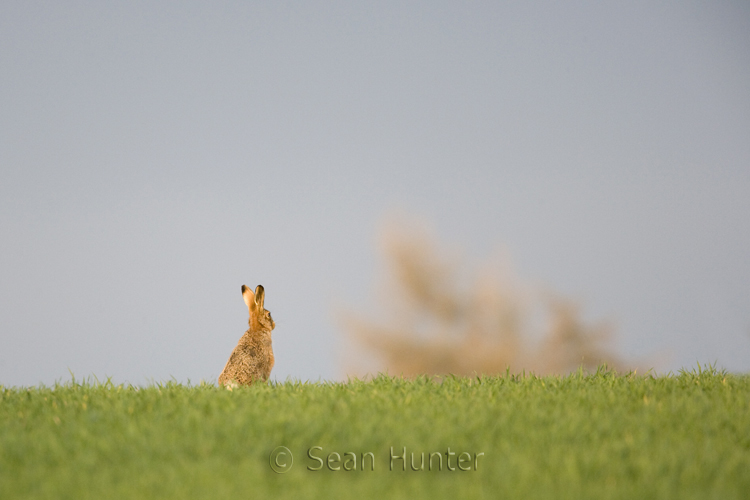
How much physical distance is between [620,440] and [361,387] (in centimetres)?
274

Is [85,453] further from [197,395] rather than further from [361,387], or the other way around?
[361,387]

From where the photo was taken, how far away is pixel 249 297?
7.62 meters

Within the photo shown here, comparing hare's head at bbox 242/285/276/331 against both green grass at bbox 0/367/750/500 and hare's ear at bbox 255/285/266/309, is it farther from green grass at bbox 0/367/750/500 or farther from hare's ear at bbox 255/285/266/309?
green grass at bbox 0/367/750/500

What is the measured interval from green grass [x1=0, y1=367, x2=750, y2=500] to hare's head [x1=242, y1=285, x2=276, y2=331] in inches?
48.1

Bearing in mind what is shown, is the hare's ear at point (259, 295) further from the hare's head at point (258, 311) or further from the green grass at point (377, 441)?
the green grass at point (377, 441)

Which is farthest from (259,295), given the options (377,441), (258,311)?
(377,441)

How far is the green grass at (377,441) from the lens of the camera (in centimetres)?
372

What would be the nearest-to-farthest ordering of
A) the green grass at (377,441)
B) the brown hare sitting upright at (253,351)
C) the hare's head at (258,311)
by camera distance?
the green grass at (377,441) → the brown hare sitting upright at (253,351) → the hare's head at (258,311)

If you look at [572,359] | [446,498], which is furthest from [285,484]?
[572,359]

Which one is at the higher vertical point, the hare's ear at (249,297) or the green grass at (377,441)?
the hare's ear at (249,297)

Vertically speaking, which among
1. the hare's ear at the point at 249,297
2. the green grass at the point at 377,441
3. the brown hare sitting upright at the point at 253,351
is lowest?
the green grass at the point at 377,441

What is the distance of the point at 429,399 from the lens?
5.83 meters

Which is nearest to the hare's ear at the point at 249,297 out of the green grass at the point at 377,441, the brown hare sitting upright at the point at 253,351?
the brown hare sitting upright at the point at 253,351

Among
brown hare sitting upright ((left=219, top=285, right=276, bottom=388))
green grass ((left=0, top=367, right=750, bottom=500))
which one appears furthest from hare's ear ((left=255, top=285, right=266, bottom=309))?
green grass ((left=0, top=367, right=750, bottom=500))
